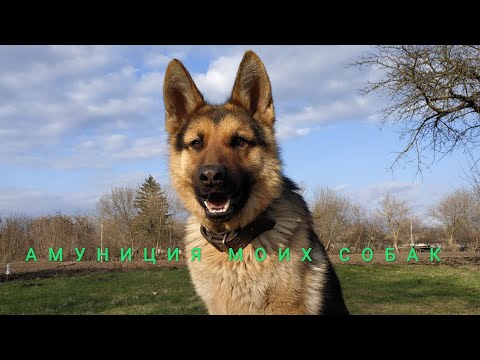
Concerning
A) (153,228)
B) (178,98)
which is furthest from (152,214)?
(178,98)

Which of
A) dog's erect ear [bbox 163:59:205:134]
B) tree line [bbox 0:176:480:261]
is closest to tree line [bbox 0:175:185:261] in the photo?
tree line [bbox 0:176:480:261]

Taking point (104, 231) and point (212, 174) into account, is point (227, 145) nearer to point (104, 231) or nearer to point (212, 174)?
point (212, 174)

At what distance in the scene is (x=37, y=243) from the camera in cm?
2048

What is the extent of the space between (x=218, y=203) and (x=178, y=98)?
4.88 feet

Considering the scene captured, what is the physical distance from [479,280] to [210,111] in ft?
64.9

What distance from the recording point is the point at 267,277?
3771 mm

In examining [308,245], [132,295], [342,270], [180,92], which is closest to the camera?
[308,245]

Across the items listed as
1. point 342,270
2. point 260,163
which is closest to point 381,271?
point 342,270

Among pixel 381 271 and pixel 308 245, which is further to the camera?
pixel 381 271

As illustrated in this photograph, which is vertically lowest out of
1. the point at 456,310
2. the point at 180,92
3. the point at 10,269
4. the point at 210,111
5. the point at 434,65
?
the point at 456,310

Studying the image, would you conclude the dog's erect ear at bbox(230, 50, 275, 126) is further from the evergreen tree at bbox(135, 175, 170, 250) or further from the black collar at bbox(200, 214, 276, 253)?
the evergreen tree at bbox(135, 175, 170, 250)

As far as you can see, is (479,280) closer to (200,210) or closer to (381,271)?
(381,271)

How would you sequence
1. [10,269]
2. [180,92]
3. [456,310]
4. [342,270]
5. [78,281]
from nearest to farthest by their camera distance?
1. [180,92]
2. [456,310]
3. [78,281]
4. [10,269]
5. [342,270]

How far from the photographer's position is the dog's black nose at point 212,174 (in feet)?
11.8
